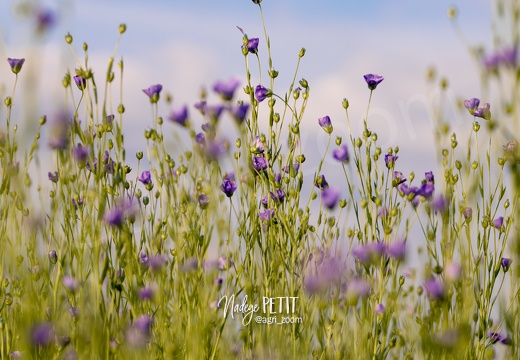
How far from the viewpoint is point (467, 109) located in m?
2.86

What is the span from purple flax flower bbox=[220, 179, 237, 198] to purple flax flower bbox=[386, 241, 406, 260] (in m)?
0.65

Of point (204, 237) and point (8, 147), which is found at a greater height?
point (8, 147)

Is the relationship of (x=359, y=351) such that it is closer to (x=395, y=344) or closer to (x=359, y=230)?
(x=395, y=344)

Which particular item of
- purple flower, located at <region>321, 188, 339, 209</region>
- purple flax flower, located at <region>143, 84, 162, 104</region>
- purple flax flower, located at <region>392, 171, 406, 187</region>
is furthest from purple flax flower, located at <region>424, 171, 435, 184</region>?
purple flax flower, located at <region>143, 84, 162, 104</region>

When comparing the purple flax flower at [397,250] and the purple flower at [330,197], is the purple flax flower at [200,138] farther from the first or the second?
the purple flax flower at [397,250]

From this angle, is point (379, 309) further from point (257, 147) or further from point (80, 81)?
point (80, 81)

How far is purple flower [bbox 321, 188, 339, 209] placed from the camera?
272 centimetres

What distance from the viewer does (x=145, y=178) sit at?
2990 millimetres

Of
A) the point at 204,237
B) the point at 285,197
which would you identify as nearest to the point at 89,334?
the point at 204,237

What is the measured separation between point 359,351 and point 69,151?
1183mm

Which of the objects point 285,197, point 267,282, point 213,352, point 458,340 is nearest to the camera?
point 458,340

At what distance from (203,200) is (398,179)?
0.74 metres

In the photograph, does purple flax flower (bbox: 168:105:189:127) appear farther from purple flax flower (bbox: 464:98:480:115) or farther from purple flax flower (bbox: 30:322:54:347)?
purple flax flower (bbox: 464:98:480:115)

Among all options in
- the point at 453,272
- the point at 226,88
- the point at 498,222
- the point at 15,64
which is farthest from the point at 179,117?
the point at 498,222
